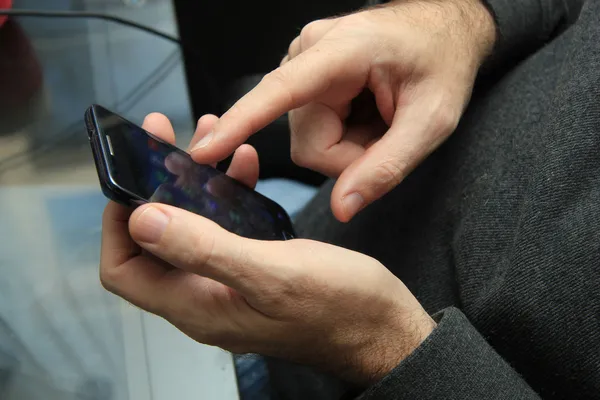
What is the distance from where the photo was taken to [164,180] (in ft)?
1.16

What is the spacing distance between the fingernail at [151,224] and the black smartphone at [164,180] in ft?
0.07

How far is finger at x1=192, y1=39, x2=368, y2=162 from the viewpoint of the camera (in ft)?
1.29

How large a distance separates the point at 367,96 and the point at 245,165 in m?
0.13

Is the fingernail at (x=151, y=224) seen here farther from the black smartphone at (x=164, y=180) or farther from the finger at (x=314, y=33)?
the finger at (x=314, y=33)

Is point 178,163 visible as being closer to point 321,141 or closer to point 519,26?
point 321,141

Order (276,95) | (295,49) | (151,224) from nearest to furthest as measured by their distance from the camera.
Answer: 1. (151,224)
2. (276,95)
3. (295,49)

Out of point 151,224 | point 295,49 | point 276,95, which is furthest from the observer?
point 295,49

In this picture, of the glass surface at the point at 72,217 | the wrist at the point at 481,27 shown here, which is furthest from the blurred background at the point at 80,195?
the wrist at the point at 481,27

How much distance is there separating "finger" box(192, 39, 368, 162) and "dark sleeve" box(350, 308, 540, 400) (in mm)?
185

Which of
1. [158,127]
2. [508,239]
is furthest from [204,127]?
[508,239]

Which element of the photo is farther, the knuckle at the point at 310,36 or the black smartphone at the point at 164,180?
the knuckle at the point at 310,36

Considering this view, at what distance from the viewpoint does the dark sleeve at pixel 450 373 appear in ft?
1.21

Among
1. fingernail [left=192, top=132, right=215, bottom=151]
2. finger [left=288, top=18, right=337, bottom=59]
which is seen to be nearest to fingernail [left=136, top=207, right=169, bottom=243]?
fingernail [left=192, top=132, right=215, bottom=151]

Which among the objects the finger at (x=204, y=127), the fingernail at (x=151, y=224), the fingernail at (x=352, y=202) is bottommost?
the fingernail at (x=352, y=202)
